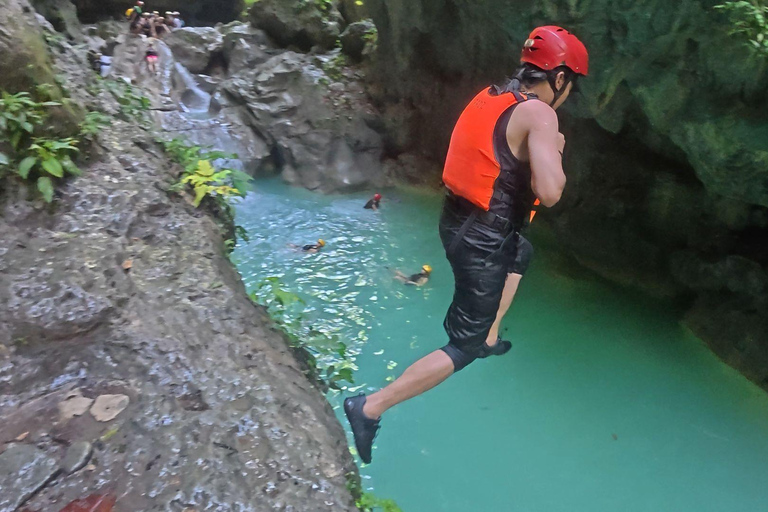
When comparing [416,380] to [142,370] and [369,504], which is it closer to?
[369,504]

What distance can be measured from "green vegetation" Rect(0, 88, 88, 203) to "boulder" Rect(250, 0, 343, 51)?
10010 mm

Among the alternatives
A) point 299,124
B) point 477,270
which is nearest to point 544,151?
point 477,270

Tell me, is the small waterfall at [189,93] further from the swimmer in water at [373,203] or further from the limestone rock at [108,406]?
the limestone rock at [108,406]

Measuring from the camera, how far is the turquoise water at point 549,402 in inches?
142

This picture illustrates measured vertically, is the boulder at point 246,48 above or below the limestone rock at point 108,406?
below

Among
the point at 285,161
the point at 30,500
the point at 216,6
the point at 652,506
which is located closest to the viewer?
the point at 30,500

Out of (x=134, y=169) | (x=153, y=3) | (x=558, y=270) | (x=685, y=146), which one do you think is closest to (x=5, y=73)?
(x=134, y=169)

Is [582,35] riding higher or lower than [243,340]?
higher

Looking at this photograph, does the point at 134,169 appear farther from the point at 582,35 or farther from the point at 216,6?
the point at 216,6

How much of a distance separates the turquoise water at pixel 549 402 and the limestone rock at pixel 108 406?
6.66 feet

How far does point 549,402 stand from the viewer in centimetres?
451

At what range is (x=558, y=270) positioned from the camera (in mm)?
7062

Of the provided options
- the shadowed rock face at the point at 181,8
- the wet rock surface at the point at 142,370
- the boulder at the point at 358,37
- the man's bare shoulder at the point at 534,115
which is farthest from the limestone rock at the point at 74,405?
the shadowed rock face at the point at 181,8

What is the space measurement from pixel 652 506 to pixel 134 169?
4.24 meters
